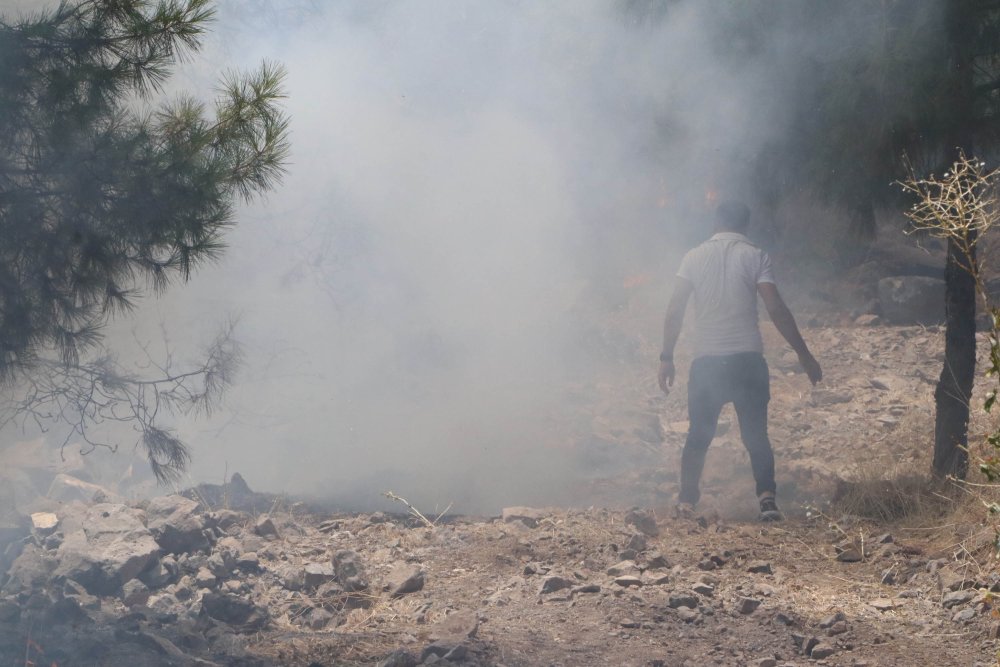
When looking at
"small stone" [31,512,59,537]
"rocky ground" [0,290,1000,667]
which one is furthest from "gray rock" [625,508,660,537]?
"small stone" [31,512,59,537]

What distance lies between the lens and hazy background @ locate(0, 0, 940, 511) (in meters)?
7.58

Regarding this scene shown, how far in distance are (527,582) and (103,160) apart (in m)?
2.25

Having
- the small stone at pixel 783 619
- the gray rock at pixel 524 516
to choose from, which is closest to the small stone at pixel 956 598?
the small stone at pixel 783 619

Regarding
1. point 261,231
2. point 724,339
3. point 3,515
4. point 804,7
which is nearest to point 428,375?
point 261,231

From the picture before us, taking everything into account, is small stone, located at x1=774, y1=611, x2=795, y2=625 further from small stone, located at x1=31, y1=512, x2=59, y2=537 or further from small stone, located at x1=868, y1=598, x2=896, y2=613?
small stone, located at x1=31, y1=512, x2=59, y2=537

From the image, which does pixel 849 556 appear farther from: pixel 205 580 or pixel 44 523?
pixel 44 523

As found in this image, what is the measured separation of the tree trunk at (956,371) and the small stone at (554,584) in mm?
1975

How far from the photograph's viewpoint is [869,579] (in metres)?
3.52

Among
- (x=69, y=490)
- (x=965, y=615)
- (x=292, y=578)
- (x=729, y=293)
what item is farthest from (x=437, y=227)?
(x=965, y=615)

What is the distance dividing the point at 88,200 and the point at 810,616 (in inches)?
114

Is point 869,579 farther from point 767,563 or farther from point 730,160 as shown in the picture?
point 730,160

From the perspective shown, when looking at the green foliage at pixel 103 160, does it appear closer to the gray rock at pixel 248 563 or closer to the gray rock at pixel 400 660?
the gray rock at pixel 248 563

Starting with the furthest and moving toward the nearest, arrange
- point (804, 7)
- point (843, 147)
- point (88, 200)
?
point (804, 7), point (843, 147), point (88, 200)

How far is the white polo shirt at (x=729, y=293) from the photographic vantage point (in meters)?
4.51
